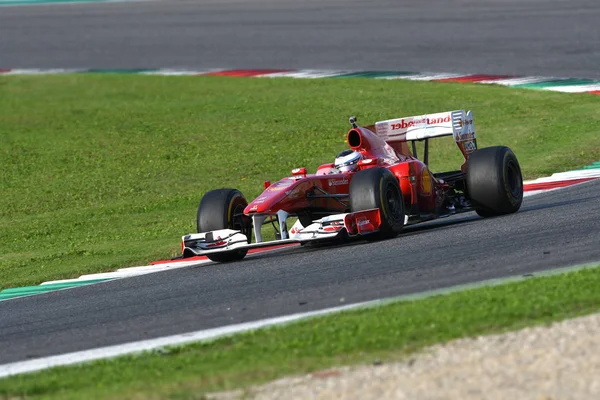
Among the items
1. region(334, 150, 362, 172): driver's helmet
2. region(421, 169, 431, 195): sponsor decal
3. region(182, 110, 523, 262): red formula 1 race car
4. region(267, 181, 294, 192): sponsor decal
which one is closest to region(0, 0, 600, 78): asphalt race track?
region(182, 110, 523, 262): red formula 1 race car

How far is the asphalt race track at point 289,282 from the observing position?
866cm

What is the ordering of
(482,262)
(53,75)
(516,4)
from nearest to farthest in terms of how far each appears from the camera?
(482,262) → (53,75) → (516,4)

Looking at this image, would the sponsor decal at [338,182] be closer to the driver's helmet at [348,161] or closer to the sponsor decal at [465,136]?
the driver's helmet at [348,161]

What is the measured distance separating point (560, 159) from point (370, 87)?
26.1 ft

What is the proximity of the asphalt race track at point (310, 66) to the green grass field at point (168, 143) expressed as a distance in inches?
83.4

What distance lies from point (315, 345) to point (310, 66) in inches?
859

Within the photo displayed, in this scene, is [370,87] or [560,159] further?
[370,87]

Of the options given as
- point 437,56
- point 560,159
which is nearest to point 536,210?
point 560,159

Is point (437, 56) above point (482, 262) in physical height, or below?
above

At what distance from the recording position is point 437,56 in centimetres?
2781

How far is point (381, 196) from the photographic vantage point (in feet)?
37.7

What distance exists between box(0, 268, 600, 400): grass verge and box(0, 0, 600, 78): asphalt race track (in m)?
17.5

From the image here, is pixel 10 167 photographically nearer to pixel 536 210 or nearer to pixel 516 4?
pixel 536 210

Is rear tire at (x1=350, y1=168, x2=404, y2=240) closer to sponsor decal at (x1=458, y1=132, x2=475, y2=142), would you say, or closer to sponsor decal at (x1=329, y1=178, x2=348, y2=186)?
sponsor decal at (x1=329, y1=178, x2=348, y2=186)
